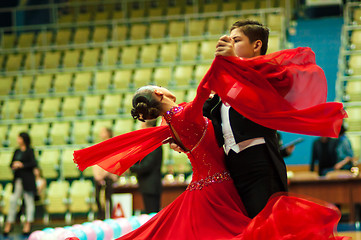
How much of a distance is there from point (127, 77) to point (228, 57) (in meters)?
7.92

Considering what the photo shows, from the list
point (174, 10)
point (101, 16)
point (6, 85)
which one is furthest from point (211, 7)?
point (6, 85)

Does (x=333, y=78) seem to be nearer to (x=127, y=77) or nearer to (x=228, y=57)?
(x=127, y=77)

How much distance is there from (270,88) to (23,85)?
9.16m

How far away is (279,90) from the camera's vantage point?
9.61 ft

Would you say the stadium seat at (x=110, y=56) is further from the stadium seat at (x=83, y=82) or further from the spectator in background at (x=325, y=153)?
the spectator in background at (x=325, y=153)

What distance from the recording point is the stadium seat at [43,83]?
11.1 m

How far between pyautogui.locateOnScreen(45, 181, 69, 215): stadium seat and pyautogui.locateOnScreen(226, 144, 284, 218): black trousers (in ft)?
21.1

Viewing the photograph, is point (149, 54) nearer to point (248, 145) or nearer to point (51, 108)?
point (51, 108)

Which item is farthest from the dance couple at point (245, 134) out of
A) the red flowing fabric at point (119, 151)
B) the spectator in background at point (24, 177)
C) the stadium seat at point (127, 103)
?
the stadium seat at point (127, 103)

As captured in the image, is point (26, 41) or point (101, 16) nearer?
point (26, 41)

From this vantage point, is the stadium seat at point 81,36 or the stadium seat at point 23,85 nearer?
the stadium seat at point 23,85

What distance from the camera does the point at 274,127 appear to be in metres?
2.86

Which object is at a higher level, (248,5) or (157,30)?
(248,5)

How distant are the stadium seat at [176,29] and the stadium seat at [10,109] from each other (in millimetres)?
3203
